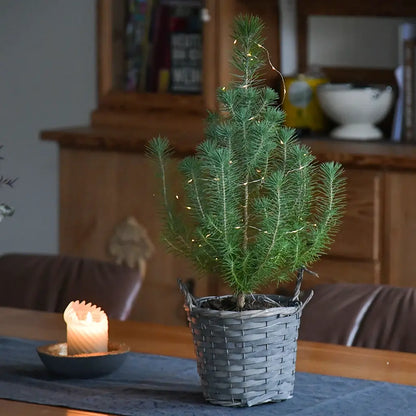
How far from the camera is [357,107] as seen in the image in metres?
3.20

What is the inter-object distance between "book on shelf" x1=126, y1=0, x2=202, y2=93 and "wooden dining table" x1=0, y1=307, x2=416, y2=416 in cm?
162

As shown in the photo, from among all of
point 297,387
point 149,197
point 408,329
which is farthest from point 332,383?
point 149,197

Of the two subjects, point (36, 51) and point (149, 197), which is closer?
point (149, 197)

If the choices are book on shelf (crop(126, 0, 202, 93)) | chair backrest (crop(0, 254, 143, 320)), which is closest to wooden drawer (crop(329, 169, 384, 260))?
book on shelf (crop(126, 0, 202, 93))

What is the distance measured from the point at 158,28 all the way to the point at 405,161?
1.05 meters

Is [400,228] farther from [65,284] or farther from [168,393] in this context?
[168,393]

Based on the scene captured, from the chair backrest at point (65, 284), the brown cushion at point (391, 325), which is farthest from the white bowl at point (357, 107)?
the brown cushion at point (391, 325)

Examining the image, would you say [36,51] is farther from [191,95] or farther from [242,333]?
[242,333]

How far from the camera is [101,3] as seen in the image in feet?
11.1

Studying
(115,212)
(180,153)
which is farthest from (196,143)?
(115,212)

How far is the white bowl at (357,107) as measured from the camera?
10.5 ft

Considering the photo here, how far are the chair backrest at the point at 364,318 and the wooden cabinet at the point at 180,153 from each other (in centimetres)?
100

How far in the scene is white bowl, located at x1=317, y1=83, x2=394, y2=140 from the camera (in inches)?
126

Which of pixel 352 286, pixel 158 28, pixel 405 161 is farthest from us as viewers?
pixel 158 28
